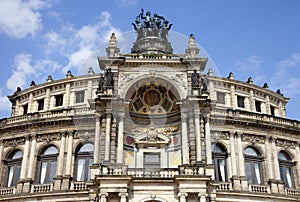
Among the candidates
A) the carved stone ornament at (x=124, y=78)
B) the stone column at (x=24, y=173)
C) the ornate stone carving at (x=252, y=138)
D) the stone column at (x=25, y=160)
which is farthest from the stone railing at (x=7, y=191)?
the ornate stone carving at (x=252, y=138)

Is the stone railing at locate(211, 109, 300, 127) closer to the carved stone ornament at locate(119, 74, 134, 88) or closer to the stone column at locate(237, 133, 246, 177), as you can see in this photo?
the stone column at locate(237, 133, 246, 177)

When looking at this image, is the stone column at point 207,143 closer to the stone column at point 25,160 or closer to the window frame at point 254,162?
the window frame at point 254,162

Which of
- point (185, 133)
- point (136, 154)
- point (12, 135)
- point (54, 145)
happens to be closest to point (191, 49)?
point (185, 133)

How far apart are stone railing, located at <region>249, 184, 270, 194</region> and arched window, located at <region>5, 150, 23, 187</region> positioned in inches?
792

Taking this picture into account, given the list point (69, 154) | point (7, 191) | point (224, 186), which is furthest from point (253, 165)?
point (7, 191)

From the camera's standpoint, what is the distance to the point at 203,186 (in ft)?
95.7

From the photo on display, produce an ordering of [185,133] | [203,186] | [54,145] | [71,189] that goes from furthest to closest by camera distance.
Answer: [54,145]
[71,189]
[185,133]
[203,186]

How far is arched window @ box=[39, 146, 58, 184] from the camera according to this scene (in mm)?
36312

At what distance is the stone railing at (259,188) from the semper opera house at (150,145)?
0.32 feet

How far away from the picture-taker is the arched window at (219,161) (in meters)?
36.1

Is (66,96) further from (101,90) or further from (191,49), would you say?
(191,49)

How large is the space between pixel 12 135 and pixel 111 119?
1135 centimetres

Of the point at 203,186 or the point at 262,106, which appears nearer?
the point at 203,186

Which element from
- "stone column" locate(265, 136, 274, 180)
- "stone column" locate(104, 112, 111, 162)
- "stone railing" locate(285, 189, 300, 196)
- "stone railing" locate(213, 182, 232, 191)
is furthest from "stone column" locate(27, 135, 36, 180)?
"stone railing" locate(285, 189, 300, 196)
